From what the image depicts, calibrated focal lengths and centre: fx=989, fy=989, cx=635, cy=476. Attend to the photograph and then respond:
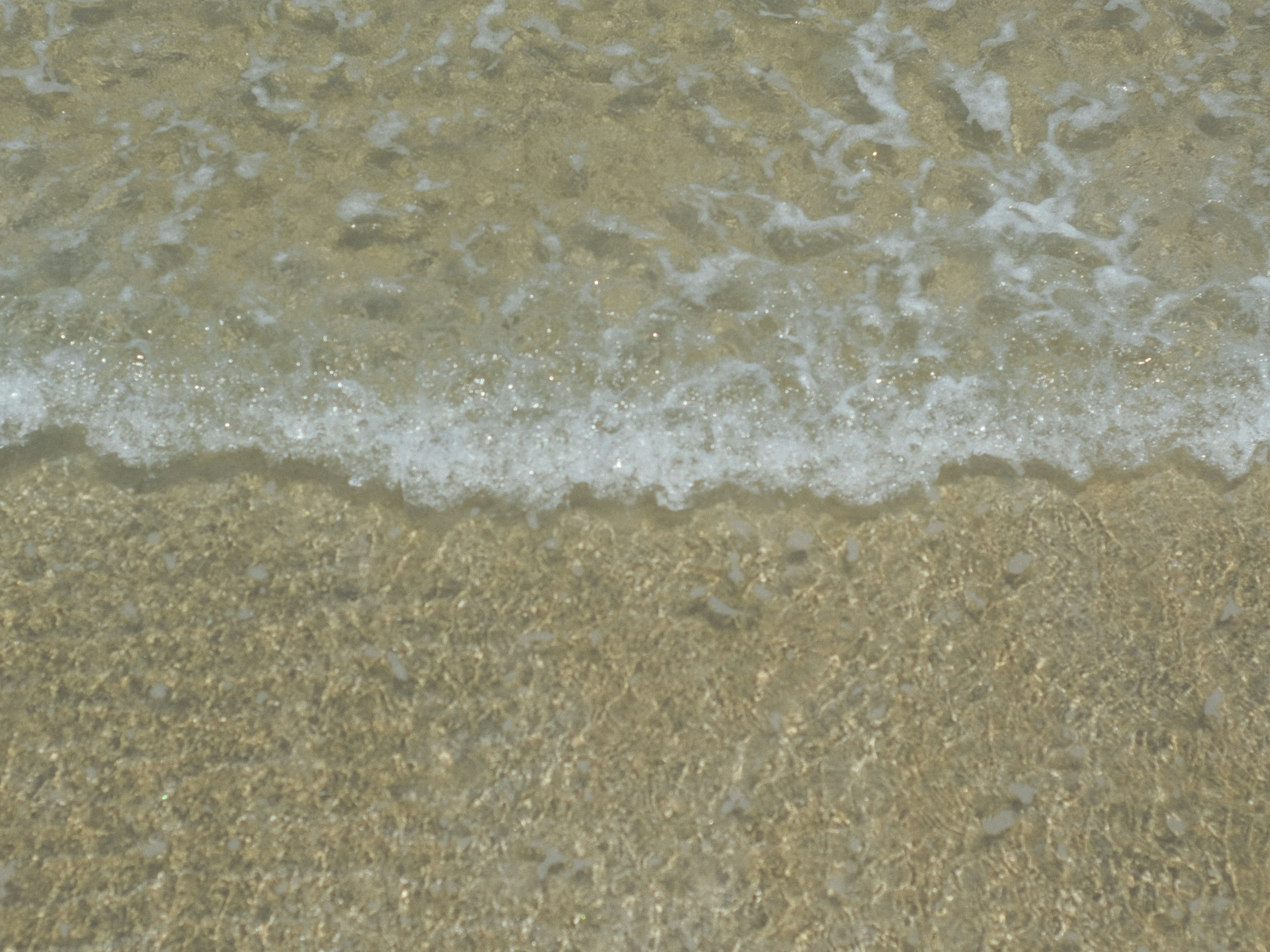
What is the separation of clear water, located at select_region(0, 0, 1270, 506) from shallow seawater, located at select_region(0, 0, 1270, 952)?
0.04ft

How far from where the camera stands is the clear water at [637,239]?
2613 mm

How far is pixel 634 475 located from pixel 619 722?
25.1 inches

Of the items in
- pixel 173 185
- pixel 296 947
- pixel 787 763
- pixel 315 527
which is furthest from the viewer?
A: pixel 173 185

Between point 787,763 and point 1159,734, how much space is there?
0.88 metres

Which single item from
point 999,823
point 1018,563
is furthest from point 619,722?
point 1018,563

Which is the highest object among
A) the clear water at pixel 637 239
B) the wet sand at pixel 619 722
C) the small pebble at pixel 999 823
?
the clear water at pixel 637 239

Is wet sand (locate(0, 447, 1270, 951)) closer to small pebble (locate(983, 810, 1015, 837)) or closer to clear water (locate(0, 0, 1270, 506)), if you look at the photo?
small pebble (locate(983, 810, 1015, 837))

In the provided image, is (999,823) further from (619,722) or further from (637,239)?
(637,239)

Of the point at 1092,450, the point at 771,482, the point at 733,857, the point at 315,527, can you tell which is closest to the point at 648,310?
the point at 771,482

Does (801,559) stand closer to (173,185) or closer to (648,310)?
(648,310)

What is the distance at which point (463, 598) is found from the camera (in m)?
2.37

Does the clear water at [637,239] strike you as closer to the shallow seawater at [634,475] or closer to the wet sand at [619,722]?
the shallow seawater at [634,475]

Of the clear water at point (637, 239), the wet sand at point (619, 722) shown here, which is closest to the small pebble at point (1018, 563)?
the wet sand at point (619, 722)

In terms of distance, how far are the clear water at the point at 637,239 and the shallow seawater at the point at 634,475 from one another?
0.01 meters
